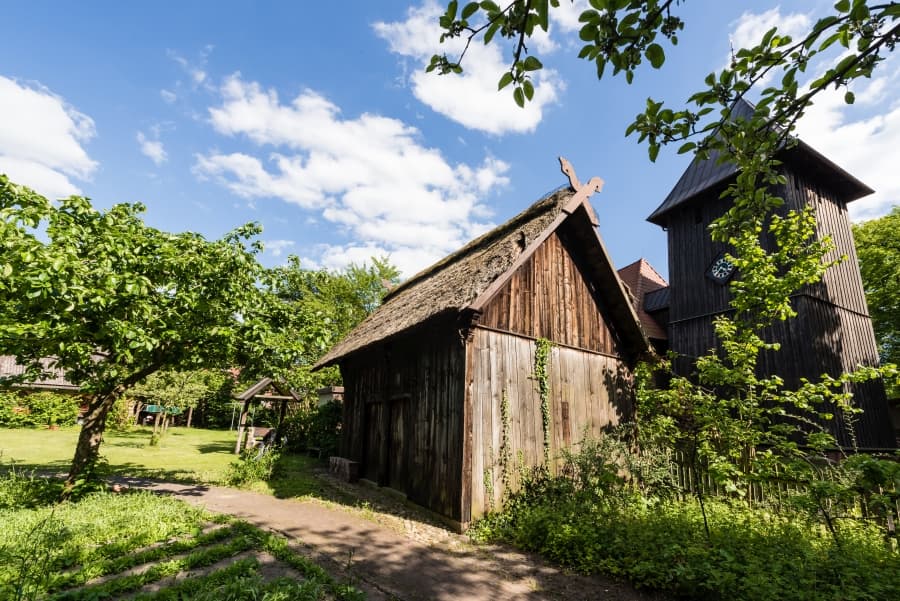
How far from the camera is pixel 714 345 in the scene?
14609mm

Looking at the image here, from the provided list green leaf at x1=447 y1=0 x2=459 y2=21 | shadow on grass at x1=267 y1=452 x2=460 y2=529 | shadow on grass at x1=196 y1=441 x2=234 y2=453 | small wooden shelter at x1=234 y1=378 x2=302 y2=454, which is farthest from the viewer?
shadow on grass at x1=196 y1=441 x2=234 y2=453

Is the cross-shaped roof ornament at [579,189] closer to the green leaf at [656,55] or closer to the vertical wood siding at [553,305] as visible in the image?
the vertical wood siding at [553,305]

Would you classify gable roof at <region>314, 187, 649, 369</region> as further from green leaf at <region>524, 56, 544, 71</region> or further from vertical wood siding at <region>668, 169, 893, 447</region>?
green leaf at <region>524, 56, 544, 71</region>

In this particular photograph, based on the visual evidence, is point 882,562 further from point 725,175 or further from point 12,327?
point 725,175

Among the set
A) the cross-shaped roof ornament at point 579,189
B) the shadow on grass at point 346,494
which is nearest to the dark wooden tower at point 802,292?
the cross-shaped roof ornament at point 579,189

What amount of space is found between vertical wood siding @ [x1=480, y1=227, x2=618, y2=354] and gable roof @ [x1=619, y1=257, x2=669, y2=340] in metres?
8.26

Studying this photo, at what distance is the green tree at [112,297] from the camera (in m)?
5.56

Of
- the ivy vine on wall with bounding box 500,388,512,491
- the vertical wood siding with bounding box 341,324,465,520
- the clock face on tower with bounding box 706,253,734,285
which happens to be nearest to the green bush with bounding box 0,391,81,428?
the vertical wood siding with bounding box 341,324,465,520

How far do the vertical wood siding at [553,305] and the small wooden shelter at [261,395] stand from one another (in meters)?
11.2

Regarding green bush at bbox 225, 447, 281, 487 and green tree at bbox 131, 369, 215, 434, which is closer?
green bush at bbox 225, 447, 281, 487

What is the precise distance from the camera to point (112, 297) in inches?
240

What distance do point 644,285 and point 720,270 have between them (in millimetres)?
5653

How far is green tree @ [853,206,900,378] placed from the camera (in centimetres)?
1858

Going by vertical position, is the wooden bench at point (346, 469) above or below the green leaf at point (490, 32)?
below
